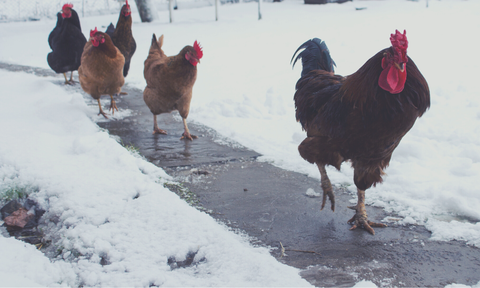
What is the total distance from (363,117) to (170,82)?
9.92 ft

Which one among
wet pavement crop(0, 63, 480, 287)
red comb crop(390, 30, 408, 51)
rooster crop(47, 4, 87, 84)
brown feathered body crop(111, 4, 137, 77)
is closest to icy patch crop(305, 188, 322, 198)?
wet pavement crop(0, 63, 480, 287)

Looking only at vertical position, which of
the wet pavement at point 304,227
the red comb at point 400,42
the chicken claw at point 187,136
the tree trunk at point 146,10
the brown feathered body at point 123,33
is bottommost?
the wet pavement at point 304,227

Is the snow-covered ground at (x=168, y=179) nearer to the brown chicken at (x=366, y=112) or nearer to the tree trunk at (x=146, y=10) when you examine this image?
the brown chicken at (x=366, y=112)

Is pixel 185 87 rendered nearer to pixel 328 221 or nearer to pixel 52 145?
pixel 52 145

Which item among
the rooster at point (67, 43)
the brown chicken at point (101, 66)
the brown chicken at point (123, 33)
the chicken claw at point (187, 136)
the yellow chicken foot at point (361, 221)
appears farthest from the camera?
the rooster at point (67, 43)

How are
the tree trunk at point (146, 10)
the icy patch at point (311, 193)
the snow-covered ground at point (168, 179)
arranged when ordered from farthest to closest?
the tree trunk at point (146, 10)
the icy patch at point (311, 193)
the snow-covered ground at point (168, 179)

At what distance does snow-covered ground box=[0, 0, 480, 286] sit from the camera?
2.22 metres

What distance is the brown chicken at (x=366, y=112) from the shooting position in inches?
100.0

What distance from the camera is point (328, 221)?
121 inches

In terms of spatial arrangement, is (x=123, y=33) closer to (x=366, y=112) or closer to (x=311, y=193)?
(x=311, y=193)

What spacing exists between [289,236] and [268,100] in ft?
13.9

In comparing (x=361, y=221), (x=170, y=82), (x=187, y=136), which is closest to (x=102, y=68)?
(x=170, y=82)

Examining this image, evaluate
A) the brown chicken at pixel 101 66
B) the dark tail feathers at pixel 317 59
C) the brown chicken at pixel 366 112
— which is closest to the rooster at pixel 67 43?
the brown chicken at pixel 101 66

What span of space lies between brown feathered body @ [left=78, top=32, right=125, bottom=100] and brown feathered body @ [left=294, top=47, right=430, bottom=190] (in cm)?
370
